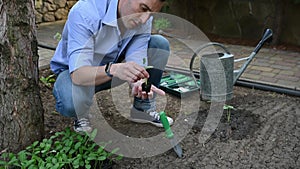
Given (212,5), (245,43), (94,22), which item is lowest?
(245,43)

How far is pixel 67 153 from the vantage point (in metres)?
1.52

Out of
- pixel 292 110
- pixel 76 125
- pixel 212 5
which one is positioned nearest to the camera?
pixel 76 125

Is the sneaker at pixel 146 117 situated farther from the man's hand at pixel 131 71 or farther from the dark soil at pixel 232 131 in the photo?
the man's hand at pixel 131 71

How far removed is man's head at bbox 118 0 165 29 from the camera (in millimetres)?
1521

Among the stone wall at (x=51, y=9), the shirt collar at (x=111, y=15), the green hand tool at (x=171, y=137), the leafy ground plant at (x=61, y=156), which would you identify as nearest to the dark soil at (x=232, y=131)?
the green hand tool at (x=171, y=137)

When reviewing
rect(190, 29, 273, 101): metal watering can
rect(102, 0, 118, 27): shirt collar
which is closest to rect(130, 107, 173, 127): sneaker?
rect(190, 29, 273, 101): metal watering can

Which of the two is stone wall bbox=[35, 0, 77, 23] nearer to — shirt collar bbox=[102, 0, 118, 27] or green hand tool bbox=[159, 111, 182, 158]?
shirt collar bbox=[102, 0, 118, 27]

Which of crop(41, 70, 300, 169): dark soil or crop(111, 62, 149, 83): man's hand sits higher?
crop(111, 62, 149, 83): man's hand

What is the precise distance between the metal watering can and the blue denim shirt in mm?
459

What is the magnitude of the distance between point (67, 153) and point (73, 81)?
0.35 m

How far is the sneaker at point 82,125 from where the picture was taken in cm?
192

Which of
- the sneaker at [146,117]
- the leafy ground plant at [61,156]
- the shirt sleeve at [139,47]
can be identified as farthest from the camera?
the sneaker at [146,117]

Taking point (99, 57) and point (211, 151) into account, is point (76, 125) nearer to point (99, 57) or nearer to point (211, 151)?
point (99, 57)

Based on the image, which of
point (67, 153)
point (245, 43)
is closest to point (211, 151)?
point (67, 153)
